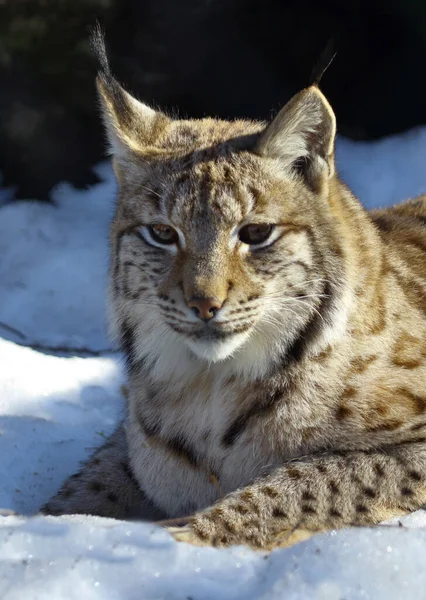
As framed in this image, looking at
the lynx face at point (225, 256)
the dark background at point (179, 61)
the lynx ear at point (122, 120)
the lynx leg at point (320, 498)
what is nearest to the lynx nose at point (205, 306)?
the lynx face at point (225, 256)

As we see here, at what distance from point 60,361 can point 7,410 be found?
26.8 inches

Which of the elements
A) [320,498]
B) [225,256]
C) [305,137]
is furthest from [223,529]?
[305,137]

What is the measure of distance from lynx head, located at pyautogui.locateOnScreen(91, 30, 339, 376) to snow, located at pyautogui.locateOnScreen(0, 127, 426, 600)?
689 millimetres

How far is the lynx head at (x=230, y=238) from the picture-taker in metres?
3.02

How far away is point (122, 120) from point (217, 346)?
96cm

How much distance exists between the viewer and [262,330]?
10.3 feet

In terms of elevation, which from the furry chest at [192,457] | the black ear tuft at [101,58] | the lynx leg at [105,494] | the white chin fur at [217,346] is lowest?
the lynx leg at [105,494]

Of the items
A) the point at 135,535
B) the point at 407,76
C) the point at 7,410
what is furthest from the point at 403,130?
the point at 135,535

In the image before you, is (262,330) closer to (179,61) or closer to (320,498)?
(320,498)

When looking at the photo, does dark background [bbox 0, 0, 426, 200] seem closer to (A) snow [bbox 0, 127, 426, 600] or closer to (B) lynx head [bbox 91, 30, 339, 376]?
(A) snow [bbox 0, 127, 426, 600]

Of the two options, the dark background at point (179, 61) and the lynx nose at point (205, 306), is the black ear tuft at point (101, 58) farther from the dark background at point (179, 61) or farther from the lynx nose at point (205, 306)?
the dark background at point (179, 61)

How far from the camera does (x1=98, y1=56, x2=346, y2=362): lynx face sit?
3.02 m

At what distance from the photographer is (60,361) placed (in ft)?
16.3

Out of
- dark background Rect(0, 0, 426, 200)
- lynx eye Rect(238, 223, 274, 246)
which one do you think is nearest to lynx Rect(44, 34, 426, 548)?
lynx eye Rect(238, 223, 274, 246)
